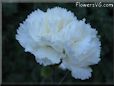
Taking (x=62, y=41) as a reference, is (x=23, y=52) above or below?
below

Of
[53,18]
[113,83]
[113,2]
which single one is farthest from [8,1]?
[53,18]

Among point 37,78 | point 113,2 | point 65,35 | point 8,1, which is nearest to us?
point 65,35

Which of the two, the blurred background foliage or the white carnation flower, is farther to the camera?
the blurred background foliage

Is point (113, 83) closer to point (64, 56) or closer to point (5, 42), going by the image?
point (5, 42)

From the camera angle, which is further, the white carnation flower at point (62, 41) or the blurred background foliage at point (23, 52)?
the blurred background foliage at point (23, 52)

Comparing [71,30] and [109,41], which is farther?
[109,41]

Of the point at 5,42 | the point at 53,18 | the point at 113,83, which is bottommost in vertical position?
the point at 113,83

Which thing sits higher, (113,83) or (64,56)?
(64,56)

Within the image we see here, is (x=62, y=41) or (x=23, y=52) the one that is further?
(x=23, y=52)
